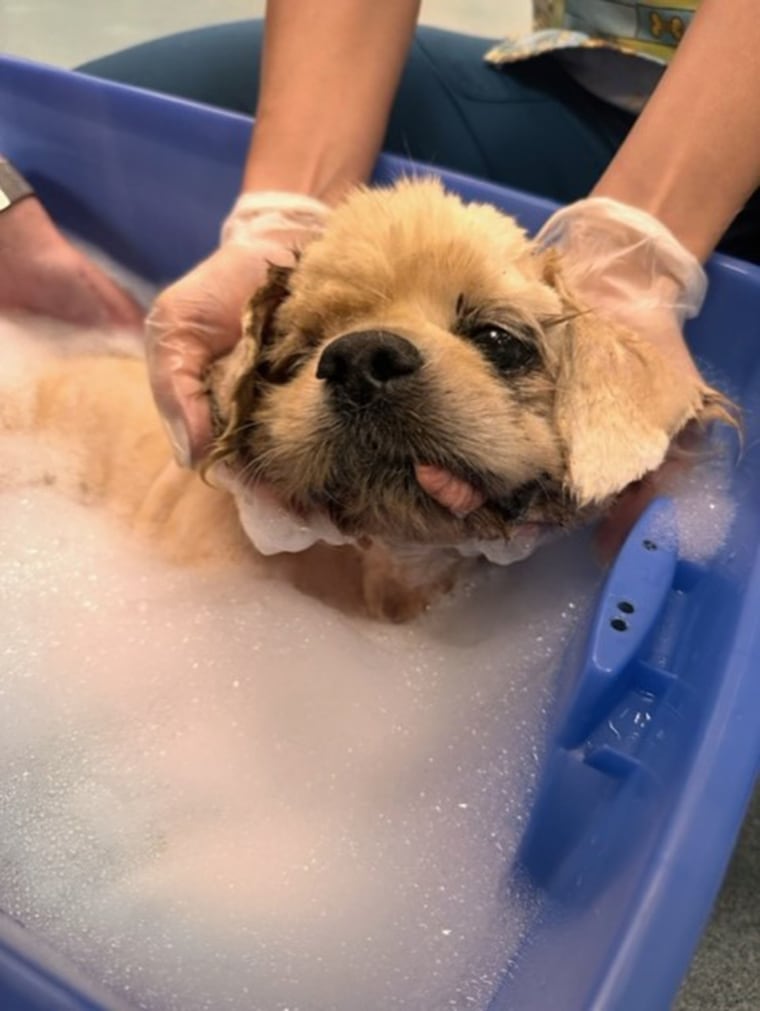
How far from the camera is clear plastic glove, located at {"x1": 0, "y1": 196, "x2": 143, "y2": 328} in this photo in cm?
123

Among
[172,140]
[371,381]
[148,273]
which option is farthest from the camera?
[148,273]

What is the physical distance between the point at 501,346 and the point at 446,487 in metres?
0.12

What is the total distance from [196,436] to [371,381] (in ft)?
0.72

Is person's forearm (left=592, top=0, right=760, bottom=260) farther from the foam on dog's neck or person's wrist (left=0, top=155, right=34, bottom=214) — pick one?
person's wrist (left=0, top=155, right=34, bottom=214)

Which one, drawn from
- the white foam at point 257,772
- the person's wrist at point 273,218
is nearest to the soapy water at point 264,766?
the white foam at point 257,772

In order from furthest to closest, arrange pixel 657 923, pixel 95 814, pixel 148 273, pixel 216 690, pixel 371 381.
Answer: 1. pixel 148 273
2. pixel 216 690
3. pixel 95 814
4. pixel 371 381
5. pixel 657 923

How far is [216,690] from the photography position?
2.97 feet

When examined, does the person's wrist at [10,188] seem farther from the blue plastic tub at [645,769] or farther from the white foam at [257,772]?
the blue plastic tub at [645,769]

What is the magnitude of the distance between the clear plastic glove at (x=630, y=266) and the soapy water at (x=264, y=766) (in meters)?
0.15

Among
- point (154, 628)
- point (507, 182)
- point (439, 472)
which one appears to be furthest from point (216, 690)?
point (507, 182)

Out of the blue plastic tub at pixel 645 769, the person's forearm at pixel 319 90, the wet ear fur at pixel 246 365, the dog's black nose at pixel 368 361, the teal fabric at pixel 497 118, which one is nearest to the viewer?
the blue plastic tub at pixel 645 769

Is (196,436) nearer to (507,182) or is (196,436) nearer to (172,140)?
(172,140)

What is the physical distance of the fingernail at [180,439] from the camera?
2.73 feet

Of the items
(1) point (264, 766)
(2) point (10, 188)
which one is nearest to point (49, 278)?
(2) point (10, 188)
